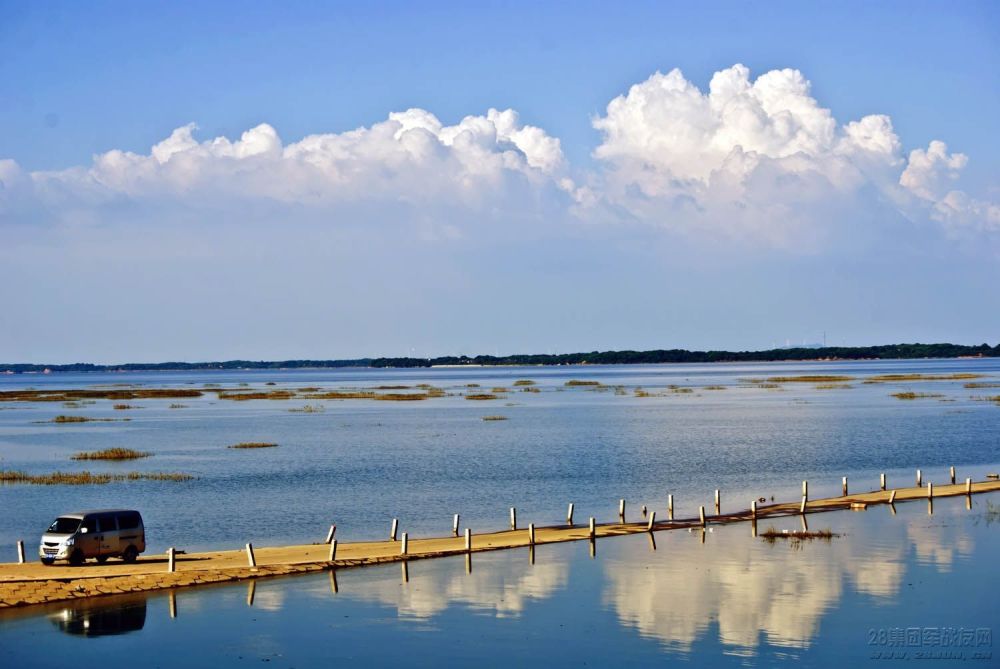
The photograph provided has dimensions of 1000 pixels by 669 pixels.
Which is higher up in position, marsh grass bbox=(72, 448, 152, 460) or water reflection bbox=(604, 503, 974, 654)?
marsh grass bbox=(72, 448, 152, 460)

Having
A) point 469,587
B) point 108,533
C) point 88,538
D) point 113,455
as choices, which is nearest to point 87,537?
point 88,538

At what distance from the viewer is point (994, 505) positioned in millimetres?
66000

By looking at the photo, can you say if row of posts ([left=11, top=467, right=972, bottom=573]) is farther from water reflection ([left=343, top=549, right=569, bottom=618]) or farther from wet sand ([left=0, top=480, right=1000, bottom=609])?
water reflection ([left=343, top=549, right=569, bottom=618])


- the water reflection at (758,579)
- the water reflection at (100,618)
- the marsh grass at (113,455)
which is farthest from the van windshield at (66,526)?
the marsh grass at (113,455)

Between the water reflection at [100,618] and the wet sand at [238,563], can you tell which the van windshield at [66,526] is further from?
the water reflection at [100,618]

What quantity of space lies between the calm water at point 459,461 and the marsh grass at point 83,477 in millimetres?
2341

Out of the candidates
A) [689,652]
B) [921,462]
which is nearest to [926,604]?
[689,652]

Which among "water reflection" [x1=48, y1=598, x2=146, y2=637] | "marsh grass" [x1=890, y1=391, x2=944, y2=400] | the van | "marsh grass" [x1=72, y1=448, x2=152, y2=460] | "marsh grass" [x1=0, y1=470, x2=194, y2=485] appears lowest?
"water reflection" [x1=48, y1=598, x2=146, y2=637]

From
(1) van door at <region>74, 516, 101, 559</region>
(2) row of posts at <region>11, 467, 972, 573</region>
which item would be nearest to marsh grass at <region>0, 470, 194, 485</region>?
(2) row of posts at <region>11, 467, 972, 573</region>

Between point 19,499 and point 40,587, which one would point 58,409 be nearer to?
point 19,499

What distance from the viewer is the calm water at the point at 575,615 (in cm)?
3762

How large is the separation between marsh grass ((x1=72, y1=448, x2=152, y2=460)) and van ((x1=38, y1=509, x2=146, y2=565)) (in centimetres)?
5276

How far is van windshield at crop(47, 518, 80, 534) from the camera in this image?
4709 cm

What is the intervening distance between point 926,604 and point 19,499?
5730cm
